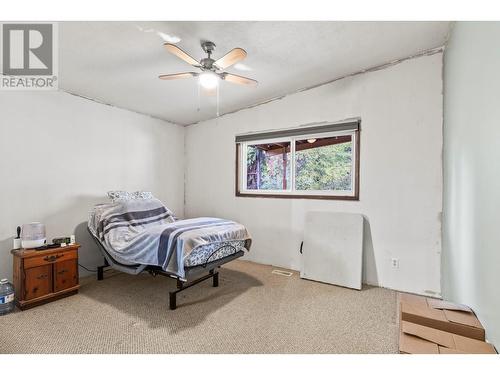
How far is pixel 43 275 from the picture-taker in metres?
2.32

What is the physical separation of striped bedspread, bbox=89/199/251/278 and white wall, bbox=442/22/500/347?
1.95 meters

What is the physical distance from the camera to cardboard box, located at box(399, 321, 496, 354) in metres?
1.23

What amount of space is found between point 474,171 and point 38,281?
3693mm

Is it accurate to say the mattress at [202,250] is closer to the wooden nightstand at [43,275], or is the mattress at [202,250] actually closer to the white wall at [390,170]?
the wooden nightstand at [43,275]

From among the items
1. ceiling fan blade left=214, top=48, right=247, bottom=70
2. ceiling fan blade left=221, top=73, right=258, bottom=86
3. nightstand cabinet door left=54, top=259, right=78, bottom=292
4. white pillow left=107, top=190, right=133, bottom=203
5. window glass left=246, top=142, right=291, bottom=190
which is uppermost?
ceiling fan blade left=214, top=48, right=247, bottom=70

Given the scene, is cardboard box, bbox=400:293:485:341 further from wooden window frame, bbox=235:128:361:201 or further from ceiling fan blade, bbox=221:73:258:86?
ceiling fan blade, bbox=221:73:258:86

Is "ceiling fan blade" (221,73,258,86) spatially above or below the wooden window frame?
above

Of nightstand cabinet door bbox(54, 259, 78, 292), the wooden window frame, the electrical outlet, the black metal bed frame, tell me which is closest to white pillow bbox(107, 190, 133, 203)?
the black metal bed frame

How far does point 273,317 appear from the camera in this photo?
2113mm

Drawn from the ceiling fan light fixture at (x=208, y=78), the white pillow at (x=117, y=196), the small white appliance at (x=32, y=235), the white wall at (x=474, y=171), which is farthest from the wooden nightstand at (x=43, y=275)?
the white wall at (x=474, y=171)

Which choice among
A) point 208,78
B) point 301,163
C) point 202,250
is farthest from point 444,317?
point 208,78

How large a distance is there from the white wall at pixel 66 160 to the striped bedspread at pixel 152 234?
0.49 meters

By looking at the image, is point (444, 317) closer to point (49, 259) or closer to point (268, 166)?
point (268, 166)

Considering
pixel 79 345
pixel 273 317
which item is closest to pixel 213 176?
pixel 273 317
